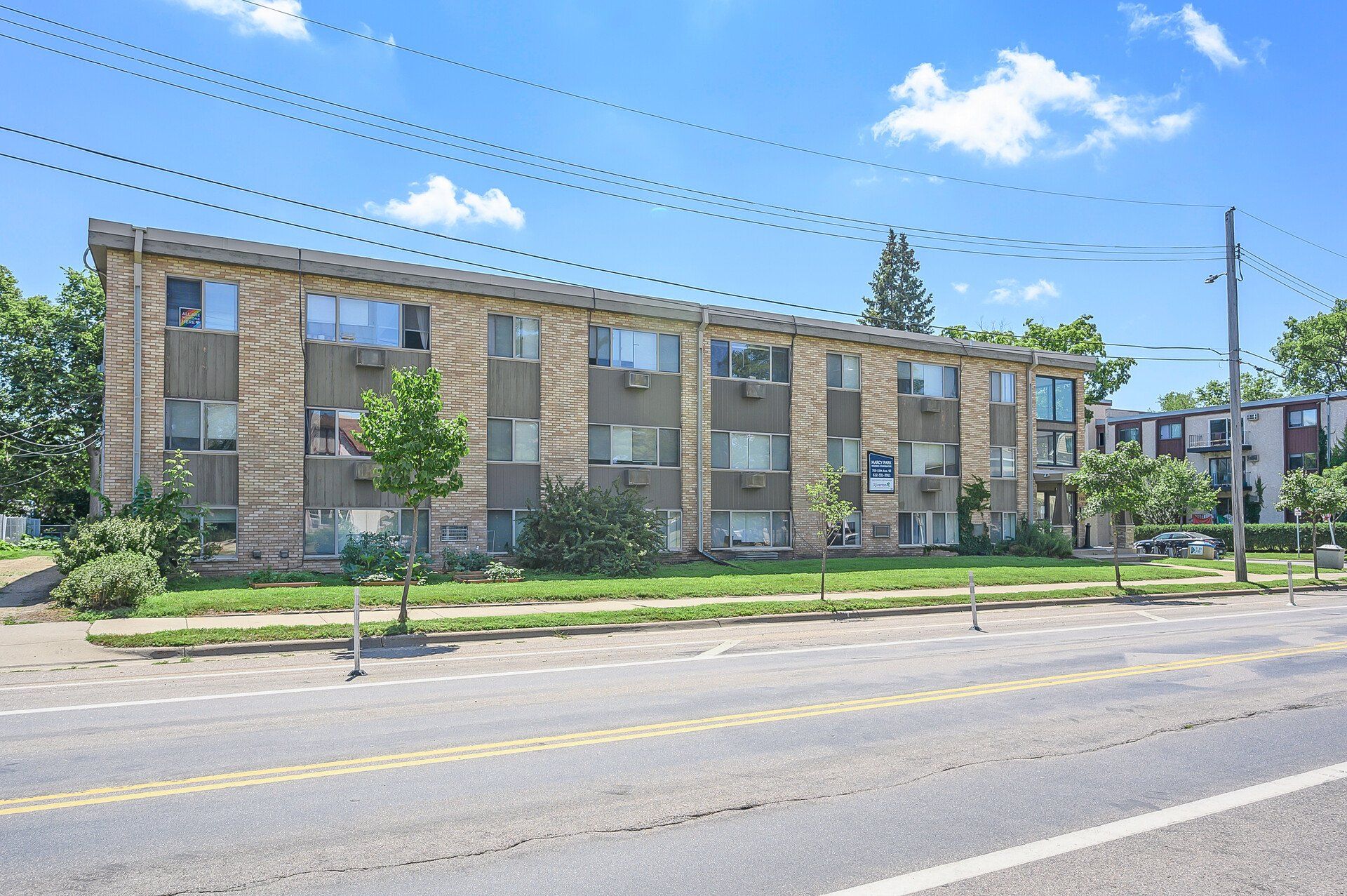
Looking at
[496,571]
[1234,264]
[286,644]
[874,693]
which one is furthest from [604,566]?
[1234,264]

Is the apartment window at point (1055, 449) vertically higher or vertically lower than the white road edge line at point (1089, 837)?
higher

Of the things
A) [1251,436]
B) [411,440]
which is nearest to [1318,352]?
[1251,436]

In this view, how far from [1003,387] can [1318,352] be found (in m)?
59.4

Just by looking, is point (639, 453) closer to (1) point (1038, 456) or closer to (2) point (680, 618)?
(2) point (680, 618)

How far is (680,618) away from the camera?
57.2 ft

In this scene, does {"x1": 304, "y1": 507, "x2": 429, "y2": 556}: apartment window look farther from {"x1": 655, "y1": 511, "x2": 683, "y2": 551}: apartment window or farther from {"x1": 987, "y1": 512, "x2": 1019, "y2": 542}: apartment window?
{"x1": 987, "y1": 512, "x2": 1019, "y2": 542}: apartment window

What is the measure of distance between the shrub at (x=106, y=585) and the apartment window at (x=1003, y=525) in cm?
2864

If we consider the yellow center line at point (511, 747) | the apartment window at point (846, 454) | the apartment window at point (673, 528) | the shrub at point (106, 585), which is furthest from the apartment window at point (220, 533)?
the apartment window at point (846, 454)

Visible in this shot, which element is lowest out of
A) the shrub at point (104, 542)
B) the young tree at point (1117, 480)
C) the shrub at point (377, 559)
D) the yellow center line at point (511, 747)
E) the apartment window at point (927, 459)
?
the yellow center line at point (511, 747)

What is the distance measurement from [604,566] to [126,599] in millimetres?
10701

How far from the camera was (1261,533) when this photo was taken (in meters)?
→ 51.6

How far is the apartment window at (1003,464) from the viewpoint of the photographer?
35875mm

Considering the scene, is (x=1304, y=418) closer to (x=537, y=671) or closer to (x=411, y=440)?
(x=411, y=440)

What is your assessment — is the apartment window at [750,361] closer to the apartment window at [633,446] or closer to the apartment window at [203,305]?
the apartment window at [633,446]
